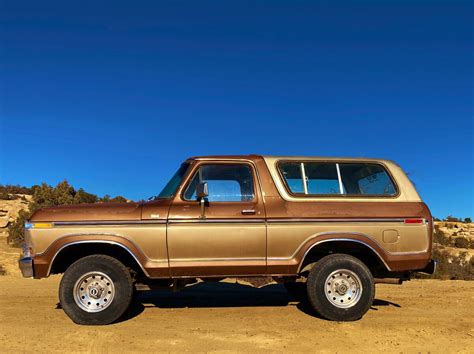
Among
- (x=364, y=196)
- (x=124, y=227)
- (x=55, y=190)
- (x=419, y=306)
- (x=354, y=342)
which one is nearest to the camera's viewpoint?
(x=354, y=342)

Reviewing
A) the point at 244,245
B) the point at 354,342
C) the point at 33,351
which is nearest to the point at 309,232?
the point at 244,245

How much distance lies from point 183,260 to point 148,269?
492 mm

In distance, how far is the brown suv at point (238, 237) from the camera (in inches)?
227

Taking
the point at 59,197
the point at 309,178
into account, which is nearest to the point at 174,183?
the point at 309,178

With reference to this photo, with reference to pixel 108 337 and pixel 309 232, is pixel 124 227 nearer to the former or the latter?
pixel 108 337

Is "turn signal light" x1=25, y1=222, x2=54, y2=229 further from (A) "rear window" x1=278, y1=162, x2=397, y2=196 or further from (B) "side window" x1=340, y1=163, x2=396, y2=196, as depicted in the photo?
(B) "side window" x1=340, y1=163, x2=396, y2=196

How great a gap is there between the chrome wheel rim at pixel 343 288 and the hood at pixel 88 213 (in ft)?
9.39

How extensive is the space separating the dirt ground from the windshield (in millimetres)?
1791

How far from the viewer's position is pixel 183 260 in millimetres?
5906

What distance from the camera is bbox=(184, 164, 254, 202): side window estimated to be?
6.20 meters

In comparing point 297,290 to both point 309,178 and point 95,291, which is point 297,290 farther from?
point 95,291

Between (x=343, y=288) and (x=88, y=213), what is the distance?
147 inches

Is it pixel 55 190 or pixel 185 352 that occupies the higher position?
pixel 55 190

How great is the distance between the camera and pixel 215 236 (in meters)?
5.95
